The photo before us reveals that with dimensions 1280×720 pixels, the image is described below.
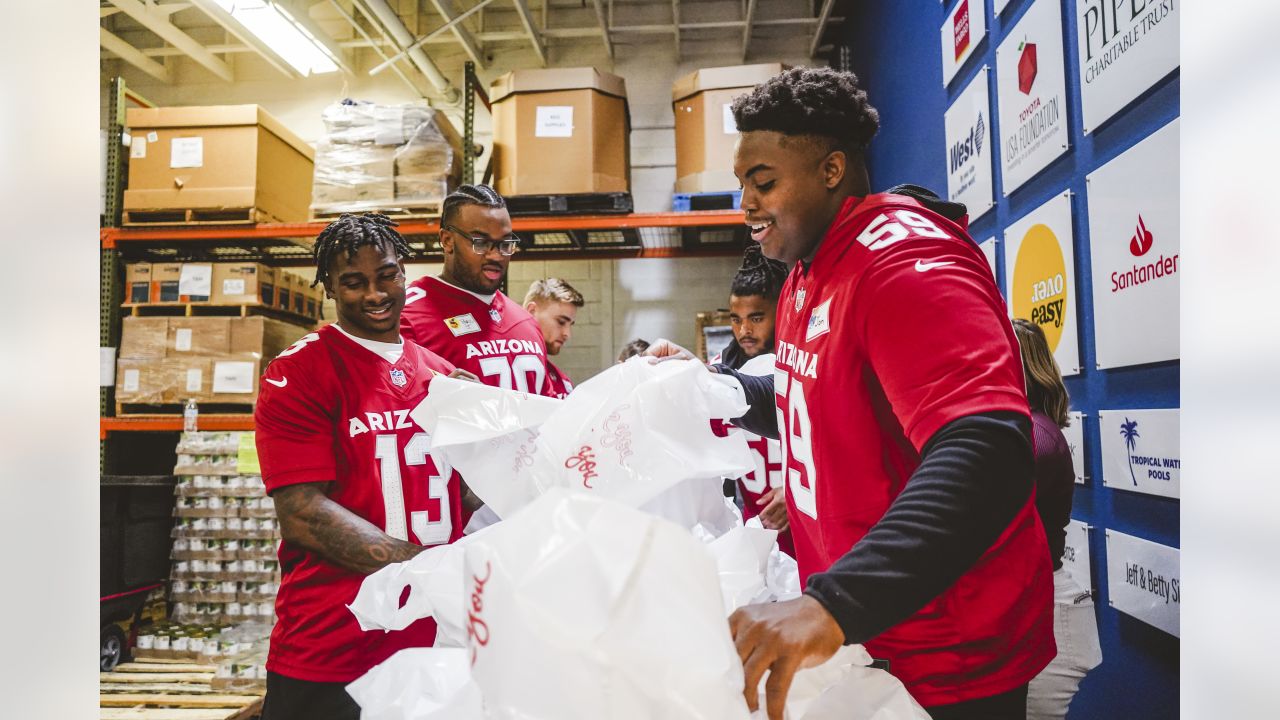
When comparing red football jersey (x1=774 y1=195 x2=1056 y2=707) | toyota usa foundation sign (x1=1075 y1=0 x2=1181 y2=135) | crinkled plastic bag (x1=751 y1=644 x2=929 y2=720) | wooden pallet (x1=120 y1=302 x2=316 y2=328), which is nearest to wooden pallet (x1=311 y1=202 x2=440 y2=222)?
wooden pallet (x1=120 y1=302 x2=316 y2=328)

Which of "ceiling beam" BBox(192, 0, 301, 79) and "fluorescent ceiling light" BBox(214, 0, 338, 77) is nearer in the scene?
"fluorescent ceiling light" BBox(214, 0, 338, 77)

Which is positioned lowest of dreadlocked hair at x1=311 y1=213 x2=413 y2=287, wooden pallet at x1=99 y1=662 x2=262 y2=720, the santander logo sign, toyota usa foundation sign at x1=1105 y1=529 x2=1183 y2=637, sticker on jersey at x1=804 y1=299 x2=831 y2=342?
wooden pallet at x1=99 y1=662 x2=262 y2=720

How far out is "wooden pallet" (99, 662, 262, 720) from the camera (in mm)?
3399

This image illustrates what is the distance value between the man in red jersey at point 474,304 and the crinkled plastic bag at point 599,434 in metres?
1.06

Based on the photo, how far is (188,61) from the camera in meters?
6.57

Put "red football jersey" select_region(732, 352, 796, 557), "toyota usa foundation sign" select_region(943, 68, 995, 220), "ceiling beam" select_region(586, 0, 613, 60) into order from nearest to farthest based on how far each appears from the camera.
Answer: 1. "red football jersey" select_region(732, 352, 796, 557)
2. "toyota usa foundation sign" select_region(943, 68, 995, 220)
3. "ceiling beam" select_region(586, 0, 613, 60)

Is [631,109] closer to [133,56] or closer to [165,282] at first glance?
[165,282]

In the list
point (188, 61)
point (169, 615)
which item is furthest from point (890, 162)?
point (188, 61)

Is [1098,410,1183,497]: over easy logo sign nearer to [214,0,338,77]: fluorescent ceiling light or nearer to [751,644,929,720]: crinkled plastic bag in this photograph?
[751,644,929,720]: crinkled plastic bag

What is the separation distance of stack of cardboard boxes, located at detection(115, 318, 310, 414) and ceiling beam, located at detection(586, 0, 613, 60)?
3409mm

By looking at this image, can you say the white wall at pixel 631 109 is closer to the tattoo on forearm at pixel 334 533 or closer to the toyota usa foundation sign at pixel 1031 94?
the toyota usa foundation sign at pixel 1031 94

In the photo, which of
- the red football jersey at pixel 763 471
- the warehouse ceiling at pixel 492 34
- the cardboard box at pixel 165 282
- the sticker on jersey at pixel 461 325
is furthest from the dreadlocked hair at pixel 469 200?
the warehouse ceiling at pixel 492 34

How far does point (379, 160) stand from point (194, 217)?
4.58ft
